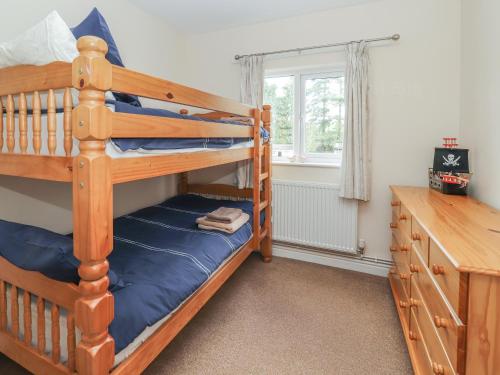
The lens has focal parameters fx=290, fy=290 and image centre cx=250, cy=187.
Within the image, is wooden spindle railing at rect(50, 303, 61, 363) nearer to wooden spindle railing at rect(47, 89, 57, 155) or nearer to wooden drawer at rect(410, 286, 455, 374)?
wooden spindle railing at rect(47, 89, 57, 155)

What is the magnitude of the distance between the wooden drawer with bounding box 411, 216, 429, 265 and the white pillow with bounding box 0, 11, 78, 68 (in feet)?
5.37

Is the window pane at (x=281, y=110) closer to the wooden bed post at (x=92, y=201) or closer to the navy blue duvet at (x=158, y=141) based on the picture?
the navy blue duvet at (x=158, y=141)

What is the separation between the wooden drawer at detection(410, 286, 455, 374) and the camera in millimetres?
1009

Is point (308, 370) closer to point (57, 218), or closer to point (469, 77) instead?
point (57, 218)

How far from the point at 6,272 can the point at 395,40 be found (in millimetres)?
2904

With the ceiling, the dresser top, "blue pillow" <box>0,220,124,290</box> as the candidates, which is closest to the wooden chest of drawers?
the dresser top

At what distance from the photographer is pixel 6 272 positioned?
1178 millimetres

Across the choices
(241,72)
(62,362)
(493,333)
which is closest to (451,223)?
(493,333)

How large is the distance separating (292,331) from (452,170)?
1.50m

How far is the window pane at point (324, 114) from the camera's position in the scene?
273 centimetres

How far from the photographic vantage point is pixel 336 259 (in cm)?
278

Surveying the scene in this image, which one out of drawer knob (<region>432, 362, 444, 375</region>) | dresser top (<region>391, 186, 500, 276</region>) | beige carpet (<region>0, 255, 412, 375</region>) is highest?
dresser top (<region>391, 186, 500, 276</region>)

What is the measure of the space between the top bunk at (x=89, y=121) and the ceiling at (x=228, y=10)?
4.82 ft

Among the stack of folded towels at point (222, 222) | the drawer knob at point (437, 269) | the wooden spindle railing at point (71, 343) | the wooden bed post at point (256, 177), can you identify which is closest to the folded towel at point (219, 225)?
the stack of folded towels at point (222, 222)
